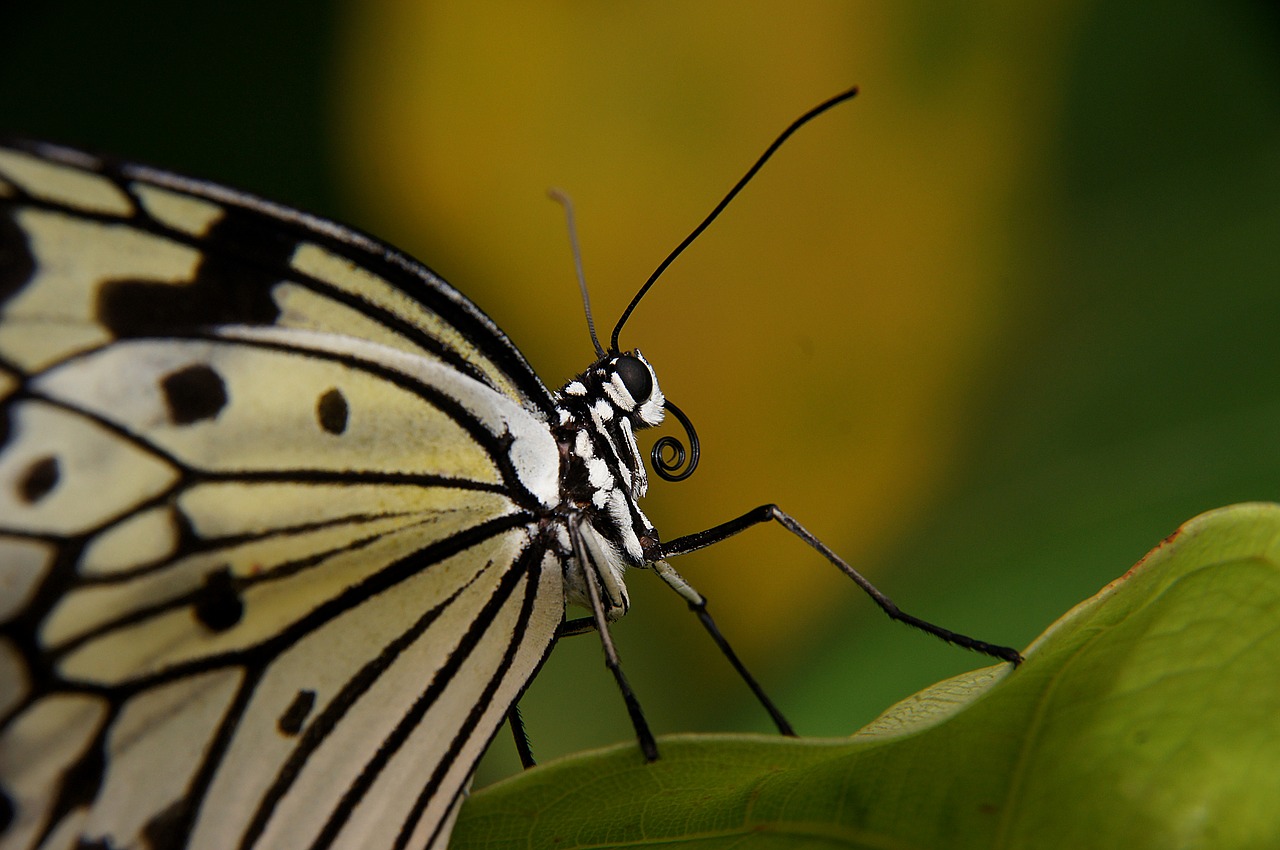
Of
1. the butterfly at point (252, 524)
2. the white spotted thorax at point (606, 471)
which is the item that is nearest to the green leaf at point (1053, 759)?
the butterfly at point (252, 524)

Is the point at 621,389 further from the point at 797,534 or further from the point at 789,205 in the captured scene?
the point at 789,205

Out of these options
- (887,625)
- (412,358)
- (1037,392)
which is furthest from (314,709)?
(1037,392)

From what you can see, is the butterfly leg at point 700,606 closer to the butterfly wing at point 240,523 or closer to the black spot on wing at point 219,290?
the butterfly wing at point 240,523

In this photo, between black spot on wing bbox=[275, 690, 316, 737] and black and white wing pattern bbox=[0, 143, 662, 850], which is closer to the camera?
black and white wing pattern bbox=[0, 143, 662, 850]

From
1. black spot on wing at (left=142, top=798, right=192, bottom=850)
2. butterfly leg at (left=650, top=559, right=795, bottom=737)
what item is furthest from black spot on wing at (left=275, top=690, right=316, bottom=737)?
butterfly leg at (left=650, top=559, right=795, bottom=737)

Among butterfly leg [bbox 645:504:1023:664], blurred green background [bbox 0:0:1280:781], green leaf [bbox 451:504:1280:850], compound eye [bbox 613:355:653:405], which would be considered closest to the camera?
green leaf [bbox 451:504:1280:850]

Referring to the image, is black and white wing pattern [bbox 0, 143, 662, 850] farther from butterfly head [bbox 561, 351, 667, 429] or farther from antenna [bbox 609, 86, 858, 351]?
antenna [bbox 609, 86, 858, 351]
